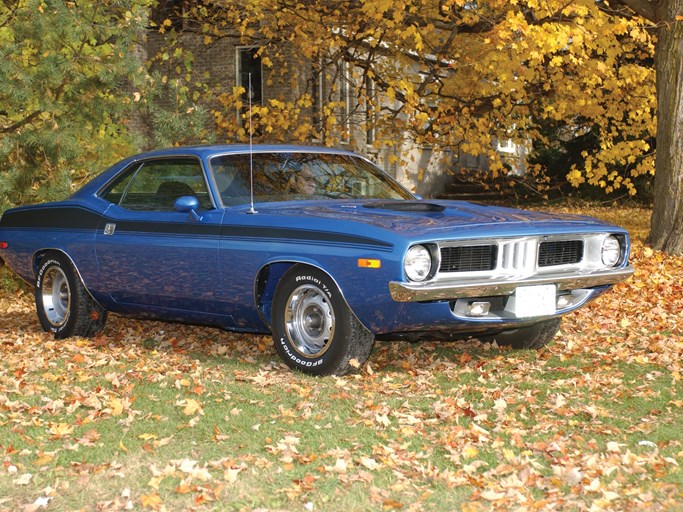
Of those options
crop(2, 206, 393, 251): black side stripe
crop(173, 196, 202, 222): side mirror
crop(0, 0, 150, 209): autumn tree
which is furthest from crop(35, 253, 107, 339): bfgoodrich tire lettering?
crop(0, 0, 150, 209): autumn tree

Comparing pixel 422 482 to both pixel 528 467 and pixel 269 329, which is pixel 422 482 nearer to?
pixel 528 467

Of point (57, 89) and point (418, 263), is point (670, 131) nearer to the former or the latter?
point (57, 89)

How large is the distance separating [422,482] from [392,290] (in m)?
1.75

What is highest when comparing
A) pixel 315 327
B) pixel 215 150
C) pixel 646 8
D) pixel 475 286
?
pixel 646 8

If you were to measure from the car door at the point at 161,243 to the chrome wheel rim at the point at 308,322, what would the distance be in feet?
2.35

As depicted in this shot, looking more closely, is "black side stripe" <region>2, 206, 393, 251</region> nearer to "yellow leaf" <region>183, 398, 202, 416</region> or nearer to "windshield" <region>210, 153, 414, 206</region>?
"windshield" <region>210, 153, 414, 206</region>

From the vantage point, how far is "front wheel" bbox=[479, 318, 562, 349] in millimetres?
8188

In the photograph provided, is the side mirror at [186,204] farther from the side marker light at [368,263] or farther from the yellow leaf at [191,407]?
the yellow leaf at [191,407]

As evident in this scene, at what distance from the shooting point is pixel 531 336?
8.24 m

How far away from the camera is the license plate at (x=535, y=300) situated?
7.02 m

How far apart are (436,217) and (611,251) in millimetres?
1444

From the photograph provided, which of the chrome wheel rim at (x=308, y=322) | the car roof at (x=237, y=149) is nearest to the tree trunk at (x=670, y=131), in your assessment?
the car roof at (x=237, y=149)

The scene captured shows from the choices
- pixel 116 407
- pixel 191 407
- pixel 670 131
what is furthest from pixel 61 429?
pixel 670 131

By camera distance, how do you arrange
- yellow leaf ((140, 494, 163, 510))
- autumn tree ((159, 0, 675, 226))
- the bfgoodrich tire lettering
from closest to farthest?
1. yellow leaf ((140, 494, 163, 510))
2. the bfgoodrich tire lettering
3. autumn tree ((159, 0, 675, 226))
